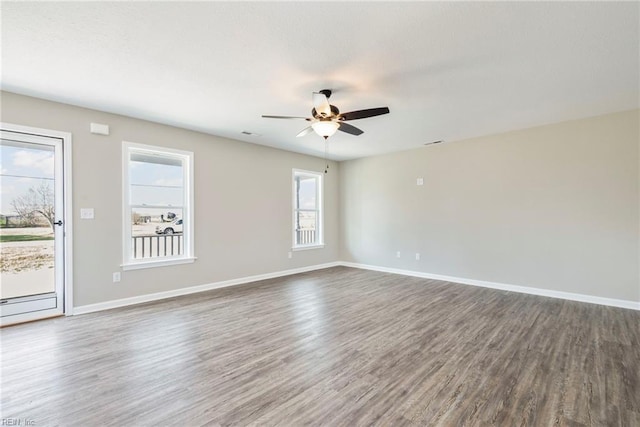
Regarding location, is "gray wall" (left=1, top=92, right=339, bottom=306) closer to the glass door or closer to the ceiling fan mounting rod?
the glass door

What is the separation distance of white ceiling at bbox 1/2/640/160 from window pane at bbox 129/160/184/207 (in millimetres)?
815

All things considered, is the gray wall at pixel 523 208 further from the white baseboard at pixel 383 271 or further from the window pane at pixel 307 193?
the window pane at pixel 307 193

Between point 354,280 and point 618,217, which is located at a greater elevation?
point 618,217

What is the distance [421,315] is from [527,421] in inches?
75.7

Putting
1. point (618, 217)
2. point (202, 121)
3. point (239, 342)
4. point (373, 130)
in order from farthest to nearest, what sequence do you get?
1. point (373, 130)
2. point (202, 121)
3. point (618, 217)
4. point (239, 342)

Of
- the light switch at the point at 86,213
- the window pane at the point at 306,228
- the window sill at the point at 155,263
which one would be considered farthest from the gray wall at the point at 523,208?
the light switch at the point at 86,213

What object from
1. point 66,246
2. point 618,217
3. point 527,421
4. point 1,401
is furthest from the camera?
point 618,217

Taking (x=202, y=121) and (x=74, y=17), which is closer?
(x=74, y=17)

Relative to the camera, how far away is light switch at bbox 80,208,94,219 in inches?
151

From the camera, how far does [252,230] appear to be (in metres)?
5.68

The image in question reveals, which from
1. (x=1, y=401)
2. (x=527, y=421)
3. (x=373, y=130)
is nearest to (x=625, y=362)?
(x=527, y=421)

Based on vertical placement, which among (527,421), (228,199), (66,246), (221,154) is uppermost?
(221,154)

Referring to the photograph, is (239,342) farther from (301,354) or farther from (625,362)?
(625,362)

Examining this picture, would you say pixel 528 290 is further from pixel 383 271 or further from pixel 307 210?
pixel 307 210
